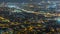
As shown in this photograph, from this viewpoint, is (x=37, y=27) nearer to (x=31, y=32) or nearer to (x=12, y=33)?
(x=31, y=32)

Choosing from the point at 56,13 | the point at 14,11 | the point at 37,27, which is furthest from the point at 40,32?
the point at 14,11

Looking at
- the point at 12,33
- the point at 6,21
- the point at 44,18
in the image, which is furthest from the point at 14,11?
the point at 44,18

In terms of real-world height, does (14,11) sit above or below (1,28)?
above

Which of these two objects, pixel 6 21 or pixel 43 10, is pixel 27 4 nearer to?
pixel 43 10

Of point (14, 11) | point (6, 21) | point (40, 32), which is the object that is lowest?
point (40, 32)

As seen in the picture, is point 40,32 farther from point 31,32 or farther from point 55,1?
point 55,1

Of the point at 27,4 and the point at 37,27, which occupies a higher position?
the point at 27,4

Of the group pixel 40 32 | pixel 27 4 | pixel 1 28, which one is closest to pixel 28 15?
pixel 27 4
